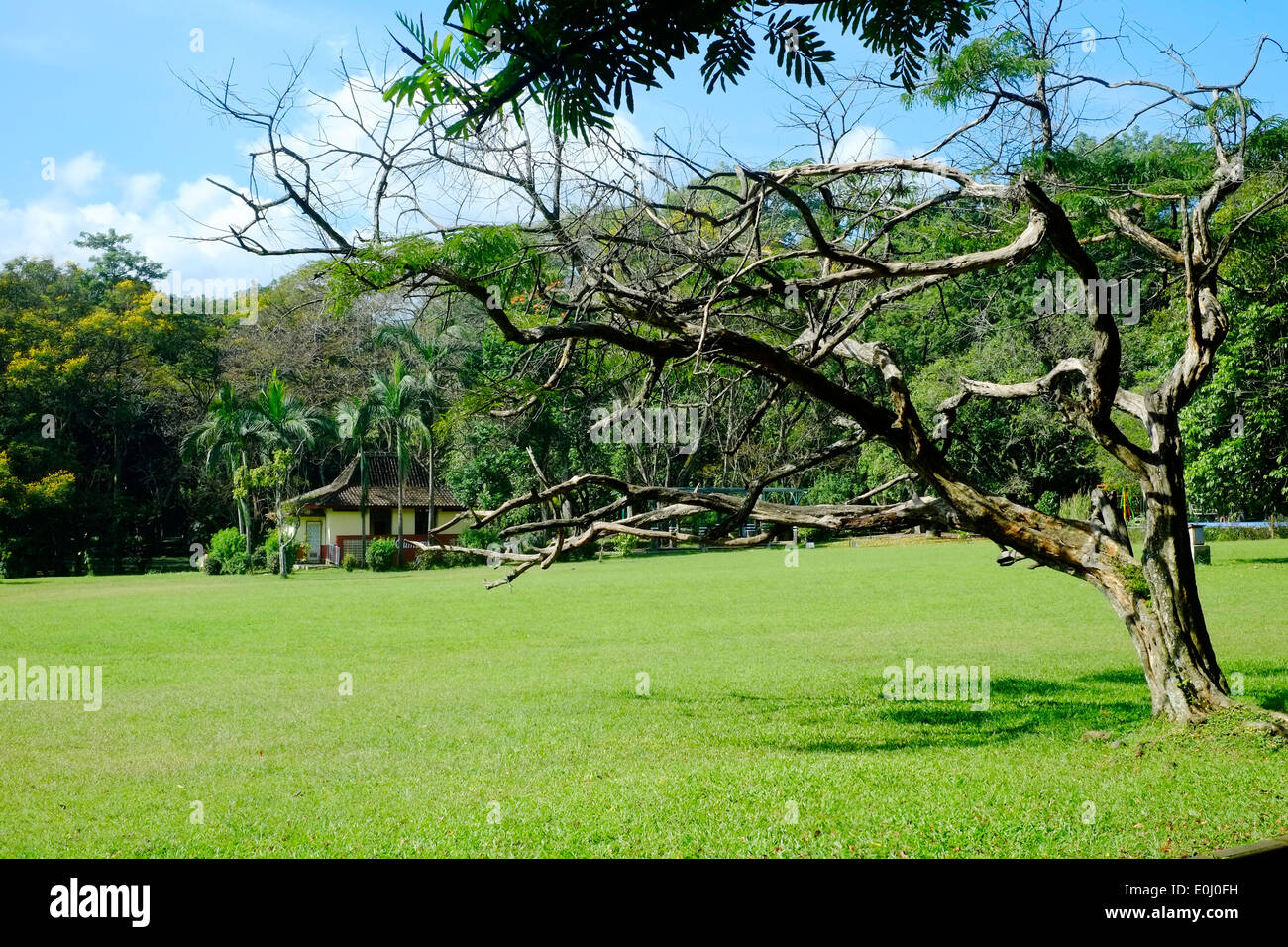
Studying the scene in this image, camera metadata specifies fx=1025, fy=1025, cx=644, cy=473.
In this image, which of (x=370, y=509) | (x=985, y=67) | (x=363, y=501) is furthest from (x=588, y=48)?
(x=370, y=509)

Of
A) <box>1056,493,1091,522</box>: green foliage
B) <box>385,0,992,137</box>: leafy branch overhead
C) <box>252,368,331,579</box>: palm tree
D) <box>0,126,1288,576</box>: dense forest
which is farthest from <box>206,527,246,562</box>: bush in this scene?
<box>385,0,992,137</box>: leafy branch overhead

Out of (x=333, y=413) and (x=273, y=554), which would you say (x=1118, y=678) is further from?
(x=333, y=413)

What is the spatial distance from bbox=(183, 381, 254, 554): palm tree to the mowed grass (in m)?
17.1

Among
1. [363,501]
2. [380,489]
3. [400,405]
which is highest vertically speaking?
[400,405]

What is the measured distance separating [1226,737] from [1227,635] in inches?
303

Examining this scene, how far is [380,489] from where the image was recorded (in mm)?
43219

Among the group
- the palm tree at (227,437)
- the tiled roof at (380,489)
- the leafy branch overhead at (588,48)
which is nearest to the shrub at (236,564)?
the palm tree at (227,437)

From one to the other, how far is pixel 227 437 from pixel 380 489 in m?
8.06

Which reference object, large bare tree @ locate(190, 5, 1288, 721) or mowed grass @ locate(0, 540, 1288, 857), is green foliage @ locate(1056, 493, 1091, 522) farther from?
large bare tree @ locate(190, 5, 1288, 721)

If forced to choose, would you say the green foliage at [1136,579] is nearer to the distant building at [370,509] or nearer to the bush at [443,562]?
the bush at [443,562]

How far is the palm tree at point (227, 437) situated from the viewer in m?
35.2

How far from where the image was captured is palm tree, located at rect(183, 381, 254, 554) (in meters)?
35.2

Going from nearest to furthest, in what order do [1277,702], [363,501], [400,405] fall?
[1277,702] < [400,405] < [363,501]
